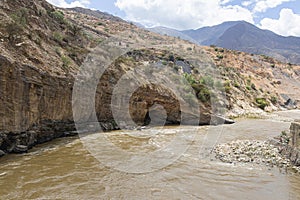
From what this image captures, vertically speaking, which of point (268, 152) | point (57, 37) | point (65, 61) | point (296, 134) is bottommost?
point (268, 152)

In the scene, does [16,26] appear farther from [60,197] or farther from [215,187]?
[215,187]

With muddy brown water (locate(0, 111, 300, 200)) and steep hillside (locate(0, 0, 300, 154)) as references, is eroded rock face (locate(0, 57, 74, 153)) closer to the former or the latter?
steep hillside (locate(0, 0, 300, 154))

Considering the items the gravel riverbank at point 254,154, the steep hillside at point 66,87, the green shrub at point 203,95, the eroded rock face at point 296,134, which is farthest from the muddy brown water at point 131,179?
the green shrub at point 203,95

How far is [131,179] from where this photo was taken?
823cm

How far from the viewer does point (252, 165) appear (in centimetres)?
959

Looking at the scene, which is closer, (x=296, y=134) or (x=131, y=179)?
(x=131, y=179)

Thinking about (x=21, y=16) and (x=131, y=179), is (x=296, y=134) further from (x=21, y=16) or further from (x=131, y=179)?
(x=21, y=16)

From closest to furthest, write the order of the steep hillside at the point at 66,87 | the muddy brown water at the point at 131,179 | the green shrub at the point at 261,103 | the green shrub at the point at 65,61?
the muddy brown water at the point at 131,179
the steep hillside at the point at 66,87
the green shrub at the point at 65,61
the green shrub at the point at 261,103

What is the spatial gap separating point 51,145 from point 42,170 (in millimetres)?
3371

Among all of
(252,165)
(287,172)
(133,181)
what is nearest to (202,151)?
(252,165)

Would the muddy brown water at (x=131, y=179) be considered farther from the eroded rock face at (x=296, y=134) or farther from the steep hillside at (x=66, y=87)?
the steep hillside at (x=66, y=87)

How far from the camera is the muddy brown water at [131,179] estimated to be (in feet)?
23.4

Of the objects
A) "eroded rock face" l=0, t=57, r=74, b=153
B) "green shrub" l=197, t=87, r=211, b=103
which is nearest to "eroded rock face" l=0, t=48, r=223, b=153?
"eroded rock face" l=0, t=57, r=74, b=153

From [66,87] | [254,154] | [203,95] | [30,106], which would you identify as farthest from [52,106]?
[203,95]
